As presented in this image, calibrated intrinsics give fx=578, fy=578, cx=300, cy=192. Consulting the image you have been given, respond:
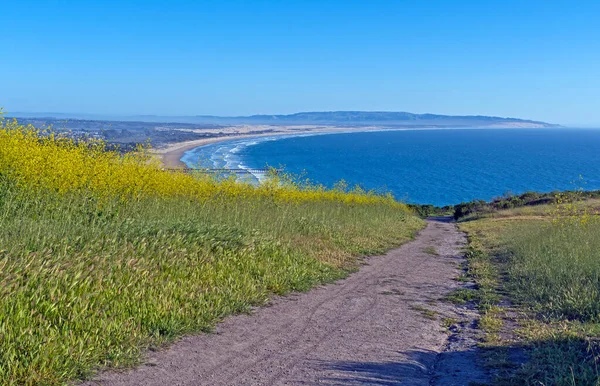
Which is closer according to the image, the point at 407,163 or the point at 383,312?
the point at 383,312

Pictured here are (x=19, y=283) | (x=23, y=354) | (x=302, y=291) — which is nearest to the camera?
(x=23, y=354)

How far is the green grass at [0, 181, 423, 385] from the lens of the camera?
5145 mm

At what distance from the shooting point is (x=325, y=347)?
6.29 meters

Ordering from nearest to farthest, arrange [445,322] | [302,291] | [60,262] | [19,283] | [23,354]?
[23,354] → [19,283] → [60,262] → [445,322] → [302,291]

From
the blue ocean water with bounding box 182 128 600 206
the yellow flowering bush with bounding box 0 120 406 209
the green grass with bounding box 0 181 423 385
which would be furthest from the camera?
the blue ocean water with bounding box 182 128 600 206

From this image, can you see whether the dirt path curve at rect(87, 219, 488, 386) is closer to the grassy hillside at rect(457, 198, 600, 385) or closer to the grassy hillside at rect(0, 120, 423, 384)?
the grassy hillside at rect(0, 120, 423, 384)

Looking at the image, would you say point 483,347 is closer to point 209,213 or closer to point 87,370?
point 87,370

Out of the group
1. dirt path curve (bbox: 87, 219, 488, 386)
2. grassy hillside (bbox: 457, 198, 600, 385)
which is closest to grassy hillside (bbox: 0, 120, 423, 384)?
dirt path curve (bbox: 87, 219, 488, 386)

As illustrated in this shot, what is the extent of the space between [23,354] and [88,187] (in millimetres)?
5112

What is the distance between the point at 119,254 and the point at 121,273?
465 millimetres

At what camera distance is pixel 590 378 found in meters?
4.88

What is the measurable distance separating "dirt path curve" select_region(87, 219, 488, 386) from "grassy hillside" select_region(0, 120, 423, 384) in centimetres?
33

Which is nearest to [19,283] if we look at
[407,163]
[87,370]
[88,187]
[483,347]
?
[87,370]

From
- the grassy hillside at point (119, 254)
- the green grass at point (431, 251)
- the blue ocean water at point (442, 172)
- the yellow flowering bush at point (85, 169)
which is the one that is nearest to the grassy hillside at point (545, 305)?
the green grass at point (431, 251)
